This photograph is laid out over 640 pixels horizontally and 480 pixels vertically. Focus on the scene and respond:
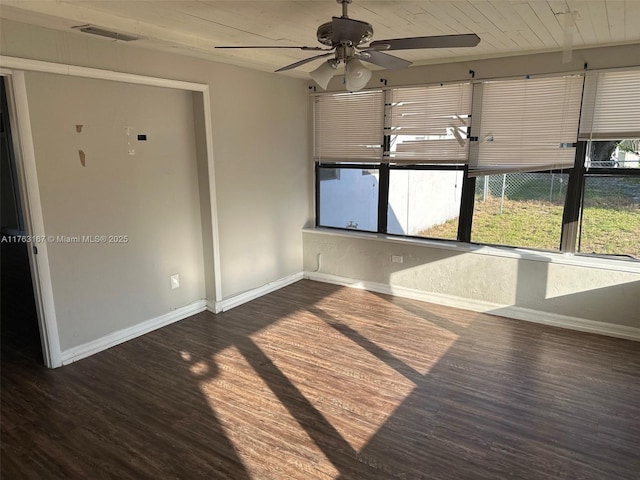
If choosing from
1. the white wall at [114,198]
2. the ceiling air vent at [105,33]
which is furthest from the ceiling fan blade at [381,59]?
the white wall at [114,198]

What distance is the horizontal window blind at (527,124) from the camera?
13.0ft

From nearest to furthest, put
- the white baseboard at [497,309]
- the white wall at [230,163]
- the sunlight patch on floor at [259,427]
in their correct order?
the sunlight patch on floor at [259,427], the white wall at [230,163], the white baseboard at [497,309]

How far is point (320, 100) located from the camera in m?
5.32

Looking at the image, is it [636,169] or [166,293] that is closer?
[636,169]

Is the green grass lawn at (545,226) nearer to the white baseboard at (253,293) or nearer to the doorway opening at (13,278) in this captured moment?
the white baseboard at (253,293)

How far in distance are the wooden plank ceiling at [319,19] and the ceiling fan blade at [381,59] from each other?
30 cm

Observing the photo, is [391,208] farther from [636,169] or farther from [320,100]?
[636,169]

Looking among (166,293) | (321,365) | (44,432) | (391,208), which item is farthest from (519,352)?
(44,432)

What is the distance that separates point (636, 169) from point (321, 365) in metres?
3.09

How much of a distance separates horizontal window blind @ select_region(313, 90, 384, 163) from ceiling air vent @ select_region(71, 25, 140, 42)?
8.08 feet

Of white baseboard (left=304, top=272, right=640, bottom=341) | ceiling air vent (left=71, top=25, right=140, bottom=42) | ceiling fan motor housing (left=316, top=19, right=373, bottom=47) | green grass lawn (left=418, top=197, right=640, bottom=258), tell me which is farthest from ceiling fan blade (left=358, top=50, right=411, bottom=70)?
white baseboard (left=304, top=272, right=640, bottom=341)

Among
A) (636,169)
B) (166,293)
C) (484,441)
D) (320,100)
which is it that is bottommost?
(484,441)

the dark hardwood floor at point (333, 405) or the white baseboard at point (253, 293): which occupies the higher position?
the white baseboard at point (253, 293)

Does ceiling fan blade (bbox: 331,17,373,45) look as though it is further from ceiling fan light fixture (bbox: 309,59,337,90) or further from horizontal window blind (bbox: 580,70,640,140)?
horizontal window blind (bbox: 580,70,640,140)
